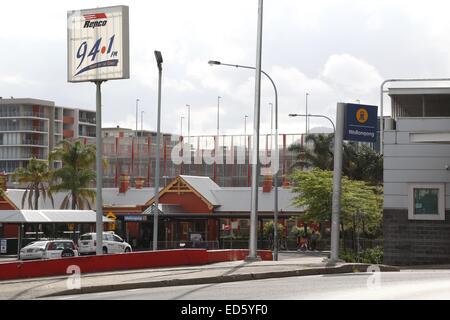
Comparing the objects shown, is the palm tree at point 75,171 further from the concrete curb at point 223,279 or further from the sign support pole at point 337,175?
the concrete curb at point 223,279

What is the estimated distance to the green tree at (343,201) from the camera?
168 feet

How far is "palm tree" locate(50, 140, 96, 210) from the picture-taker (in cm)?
7869

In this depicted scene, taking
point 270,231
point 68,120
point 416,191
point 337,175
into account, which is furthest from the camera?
point 68,120

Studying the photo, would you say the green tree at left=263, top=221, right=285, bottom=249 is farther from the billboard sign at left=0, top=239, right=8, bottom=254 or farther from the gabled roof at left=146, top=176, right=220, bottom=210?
the billboard sign at left=0, top=239, right=8, bottom=254

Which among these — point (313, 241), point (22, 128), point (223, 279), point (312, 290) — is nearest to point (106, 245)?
point (313, 241)

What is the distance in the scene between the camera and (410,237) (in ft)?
117

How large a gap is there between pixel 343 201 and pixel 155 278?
2941 cm

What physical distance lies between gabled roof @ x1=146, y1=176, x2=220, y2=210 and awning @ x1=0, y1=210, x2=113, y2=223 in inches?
588

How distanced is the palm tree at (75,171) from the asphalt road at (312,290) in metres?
57.4

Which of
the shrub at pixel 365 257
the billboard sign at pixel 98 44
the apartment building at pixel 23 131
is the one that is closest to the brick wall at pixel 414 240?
the shrub at pixel 365 257

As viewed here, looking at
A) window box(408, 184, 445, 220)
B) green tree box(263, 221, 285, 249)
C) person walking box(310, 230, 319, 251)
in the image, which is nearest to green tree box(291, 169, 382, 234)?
person walking box(310, 230, 319, 251)

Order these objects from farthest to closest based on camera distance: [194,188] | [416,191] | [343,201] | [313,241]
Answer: [194,188]
[313,241]
[343,201]
[416,191]

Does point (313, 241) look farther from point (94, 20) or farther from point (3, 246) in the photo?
point (94, 20)

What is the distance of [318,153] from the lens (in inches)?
3036
